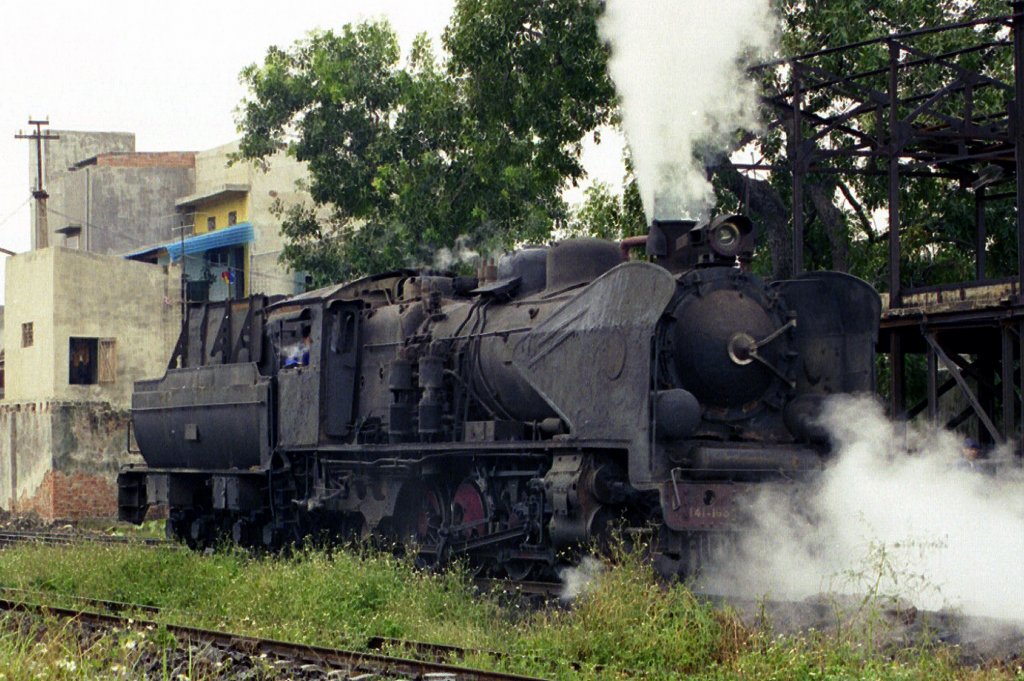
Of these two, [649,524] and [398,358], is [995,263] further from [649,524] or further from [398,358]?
[649,524]

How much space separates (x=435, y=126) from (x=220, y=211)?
20296 millimetres

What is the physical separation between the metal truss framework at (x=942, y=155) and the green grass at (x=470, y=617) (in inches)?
281

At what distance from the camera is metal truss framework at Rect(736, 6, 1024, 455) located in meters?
15.7

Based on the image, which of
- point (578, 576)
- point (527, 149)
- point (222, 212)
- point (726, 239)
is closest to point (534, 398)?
point (578, 576)

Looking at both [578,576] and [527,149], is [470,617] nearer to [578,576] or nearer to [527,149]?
[578,576]

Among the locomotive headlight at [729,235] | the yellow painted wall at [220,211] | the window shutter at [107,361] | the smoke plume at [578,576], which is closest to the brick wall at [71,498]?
the window shutter at [107,361]

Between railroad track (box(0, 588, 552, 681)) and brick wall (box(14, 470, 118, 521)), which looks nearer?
railroad track (box(0, 588, 552, 681))

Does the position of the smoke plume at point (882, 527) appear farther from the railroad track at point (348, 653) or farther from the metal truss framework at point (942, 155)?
the metal truss framework at point (942, 155)

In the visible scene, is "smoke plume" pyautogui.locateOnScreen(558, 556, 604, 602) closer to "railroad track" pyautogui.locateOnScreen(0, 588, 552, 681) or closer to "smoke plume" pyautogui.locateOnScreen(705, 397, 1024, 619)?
"smoke plume" pyautogui.locateOnScreen(705, 397, 1024, 619)

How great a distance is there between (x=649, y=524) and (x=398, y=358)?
14.1ft

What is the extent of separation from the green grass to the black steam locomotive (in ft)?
2.64

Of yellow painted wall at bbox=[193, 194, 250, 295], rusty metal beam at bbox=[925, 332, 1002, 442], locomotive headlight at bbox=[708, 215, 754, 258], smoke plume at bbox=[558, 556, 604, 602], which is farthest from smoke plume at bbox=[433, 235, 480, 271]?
yellow painted wall at bbox=[193, 194, 250, 295]

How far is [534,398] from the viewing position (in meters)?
12.4

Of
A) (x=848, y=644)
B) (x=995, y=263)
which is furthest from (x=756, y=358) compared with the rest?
(x=995, y=263)
